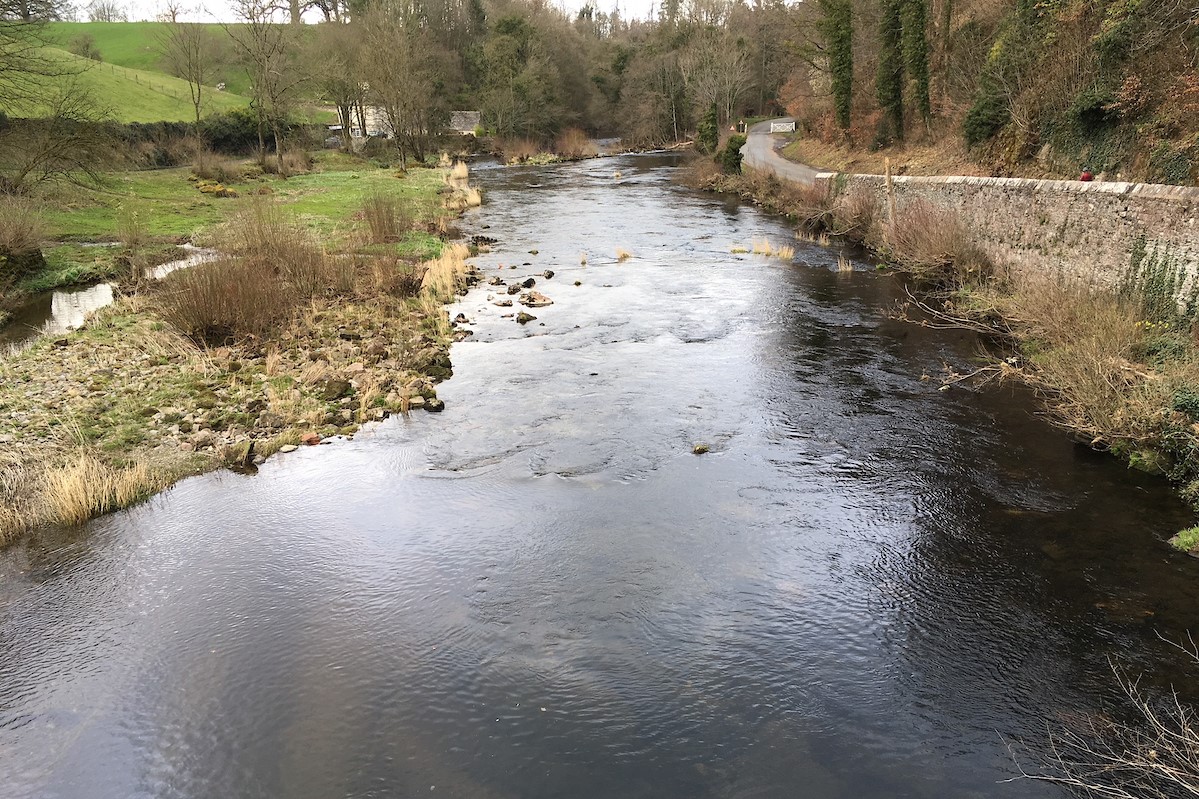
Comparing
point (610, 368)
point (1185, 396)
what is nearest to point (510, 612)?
point (610, 368)

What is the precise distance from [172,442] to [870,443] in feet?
33.4

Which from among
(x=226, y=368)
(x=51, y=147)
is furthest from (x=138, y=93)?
(x=226, y=368)

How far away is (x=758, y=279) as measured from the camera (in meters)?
21.0

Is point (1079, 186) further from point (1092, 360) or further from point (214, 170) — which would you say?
point (214, 170)

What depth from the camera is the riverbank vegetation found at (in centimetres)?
1568

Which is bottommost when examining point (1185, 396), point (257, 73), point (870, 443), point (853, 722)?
point (853, 722)

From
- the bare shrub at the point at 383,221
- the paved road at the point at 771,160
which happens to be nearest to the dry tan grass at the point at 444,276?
the bare shrub at the point at 383,221

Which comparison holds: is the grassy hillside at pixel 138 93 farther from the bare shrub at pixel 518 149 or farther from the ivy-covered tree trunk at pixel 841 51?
the ivy-covered tree trunk at pixel 841 51

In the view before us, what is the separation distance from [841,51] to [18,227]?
114 feet

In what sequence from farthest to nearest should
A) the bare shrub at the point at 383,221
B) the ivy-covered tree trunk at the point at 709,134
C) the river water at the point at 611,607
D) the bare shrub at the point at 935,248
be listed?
1. the ivy-covered tree trunk at the point at 709,134
2. the bare shrub at the point at 383,221
3. the bare shrub at the point at 935,248
4. the river water at the point at 611,607

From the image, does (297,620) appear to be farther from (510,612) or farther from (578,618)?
(578,618)

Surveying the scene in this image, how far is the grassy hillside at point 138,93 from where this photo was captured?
44938mm

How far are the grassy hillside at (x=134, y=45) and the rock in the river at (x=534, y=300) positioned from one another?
61546 mm

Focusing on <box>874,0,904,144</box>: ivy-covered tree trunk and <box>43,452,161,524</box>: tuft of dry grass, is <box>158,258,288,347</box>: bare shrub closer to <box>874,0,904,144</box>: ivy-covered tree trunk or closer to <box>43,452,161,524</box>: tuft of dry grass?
<box>43,452,161,524</box>: tuft of dry grass
